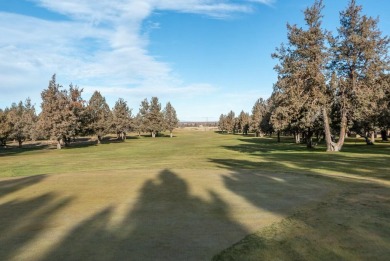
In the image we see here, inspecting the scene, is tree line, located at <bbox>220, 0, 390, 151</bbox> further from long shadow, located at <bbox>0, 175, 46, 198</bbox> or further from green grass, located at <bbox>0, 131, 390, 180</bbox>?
long shadow, located at <bbox>0, 175, 46, 198</bbox>

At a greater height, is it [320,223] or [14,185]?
[320,223]

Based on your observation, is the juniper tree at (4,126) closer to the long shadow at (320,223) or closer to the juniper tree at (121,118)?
the juniper tree at (121,118)

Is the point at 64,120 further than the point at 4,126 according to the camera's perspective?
No

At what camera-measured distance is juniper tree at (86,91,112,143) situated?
83562 mm

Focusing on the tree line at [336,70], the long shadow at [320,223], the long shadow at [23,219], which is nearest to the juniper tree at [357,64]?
the tree line at [336,70]

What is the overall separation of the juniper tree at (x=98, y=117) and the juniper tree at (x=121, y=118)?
2.34 m

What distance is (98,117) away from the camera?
9106cm

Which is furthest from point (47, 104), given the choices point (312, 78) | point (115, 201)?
point (115, 201)

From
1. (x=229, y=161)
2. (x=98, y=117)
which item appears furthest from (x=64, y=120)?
(x=229, y=161)

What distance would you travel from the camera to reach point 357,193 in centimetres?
1489

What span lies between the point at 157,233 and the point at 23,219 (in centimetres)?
489

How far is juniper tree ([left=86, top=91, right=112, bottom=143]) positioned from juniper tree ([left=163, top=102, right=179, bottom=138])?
39.3 metres

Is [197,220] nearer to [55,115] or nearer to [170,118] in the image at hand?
[55,115]

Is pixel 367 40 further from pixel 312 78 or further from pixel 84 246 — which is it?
pixel 84 246
